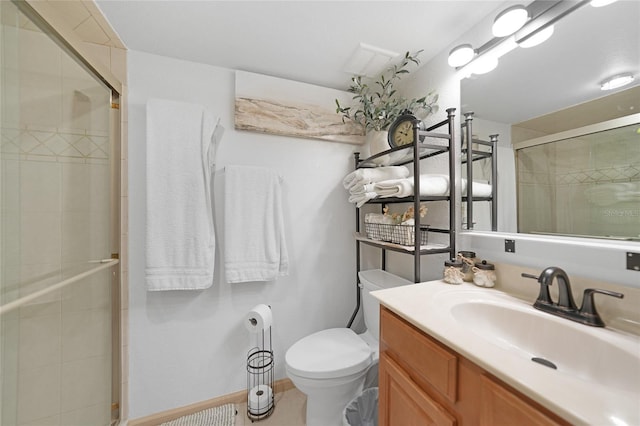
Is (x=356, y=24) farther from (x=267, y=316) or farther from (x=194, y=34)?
(x=267, y=316)

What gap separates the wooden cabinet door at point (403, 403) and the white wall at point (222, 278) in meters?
0.81

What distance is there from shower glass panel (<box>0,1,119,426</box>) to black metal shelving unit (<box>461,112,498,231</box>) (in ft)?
5.84

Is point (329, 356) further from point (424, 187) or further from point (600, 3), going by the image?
point (600, 3)

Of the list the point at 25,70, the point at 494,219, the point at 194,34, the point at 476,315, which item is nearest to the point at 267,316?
the point at 476,315

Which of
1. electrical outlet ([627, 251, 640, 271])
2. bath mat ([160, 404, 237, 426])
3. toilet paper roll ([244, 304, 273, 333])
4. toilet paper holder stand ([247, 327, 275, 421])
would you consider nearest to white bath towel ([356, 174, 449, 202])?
electrical outlet ([627, 251, 640, 271])

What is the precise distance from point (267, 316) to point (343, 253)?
678 millimetres

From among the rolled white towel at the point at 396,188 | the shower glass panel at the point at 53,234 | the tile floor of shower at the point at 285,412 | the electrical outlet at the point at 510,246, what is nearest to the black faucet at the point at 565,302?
the electrical outlet at the point at 510,246

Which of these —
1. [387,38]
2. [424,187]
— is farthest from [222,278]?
[387,38]

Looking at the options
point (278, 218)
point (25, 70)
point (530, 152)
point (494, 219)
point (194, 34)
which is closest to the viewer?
point (25, 70)

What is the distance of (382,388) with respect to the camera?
90cm

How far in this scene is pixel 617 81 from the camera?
28.4 inches

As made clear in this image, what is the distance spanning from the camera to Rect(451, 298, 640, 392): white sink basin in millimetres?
560

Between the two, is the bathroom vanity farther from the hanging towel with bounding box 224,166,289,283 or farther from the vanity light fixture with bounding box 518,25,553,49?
the vanity light fixture with bounding box 518,25,553,49

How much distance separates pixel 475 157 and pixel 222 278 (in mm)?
1564
